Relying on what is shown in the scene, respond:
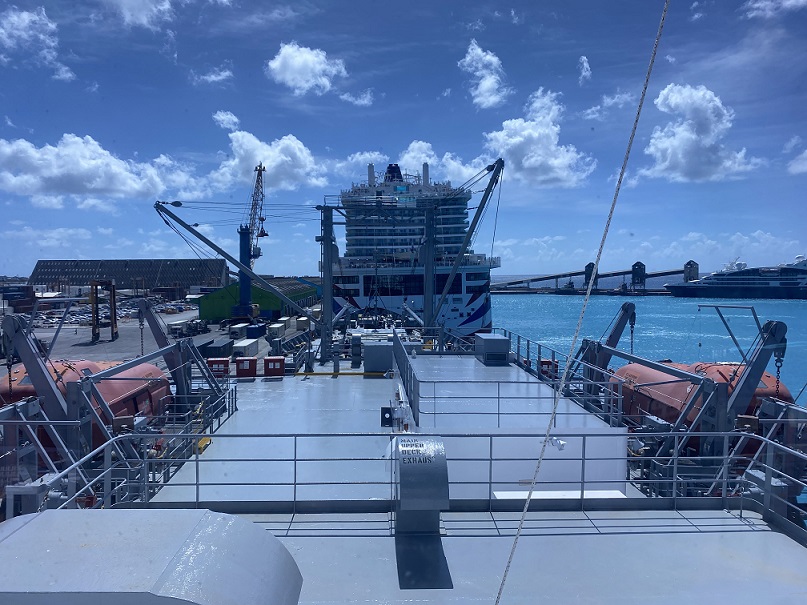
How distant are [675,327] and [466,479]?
75.8 metres

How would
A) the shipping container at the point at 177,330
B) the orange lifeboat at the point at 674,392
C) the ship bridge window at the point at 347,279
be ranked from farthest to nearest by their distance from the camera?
the ship bridge window at the point at 347,279 < the shipping container at the point at 177,330 < the orange lifeboat at the point at 674,392

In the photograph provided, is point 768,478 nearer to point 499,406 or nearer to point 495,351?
point 499,406

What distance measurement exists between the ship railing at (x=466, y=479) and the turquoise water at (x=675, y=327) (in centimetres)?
2232

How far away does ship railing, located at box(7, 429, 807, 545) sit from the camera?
633cm

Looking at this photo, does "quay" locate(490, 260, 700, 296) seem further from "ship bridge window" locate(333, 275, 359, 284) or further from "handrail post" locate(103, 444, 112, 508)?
"handrail post" locate(103, 444, 112, 508)

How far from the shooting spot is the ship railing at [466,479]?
6.33 m

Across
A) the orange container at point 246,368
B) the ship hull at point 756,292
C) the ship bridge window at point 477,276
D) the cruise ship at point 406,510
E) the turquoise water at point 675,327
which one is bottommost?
the turquoise water at point 675,327

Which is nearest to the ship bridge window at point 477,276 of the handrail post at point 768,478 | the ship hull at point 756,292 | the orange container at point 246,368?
the orange container at point 246,368

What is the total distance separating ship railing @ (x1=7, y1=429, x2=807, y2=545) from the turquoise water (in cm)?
2232

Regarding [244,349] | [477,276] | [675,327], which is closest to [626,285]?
[675,327]

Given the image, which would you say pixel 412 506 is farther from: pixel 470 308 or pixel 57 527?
pixel 470 308

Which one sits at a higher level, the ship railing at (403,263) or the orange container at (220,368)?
the ship railing at (403,263)

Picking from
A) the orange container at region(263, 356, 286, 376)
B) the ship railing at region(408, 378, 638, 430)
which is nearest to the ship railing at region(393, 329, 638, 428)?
the ship railing at region(408, 378, 638, 430)

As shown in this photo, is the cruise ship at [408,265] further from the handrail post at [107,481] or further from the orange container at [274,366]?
the handrail post at [107,481]
